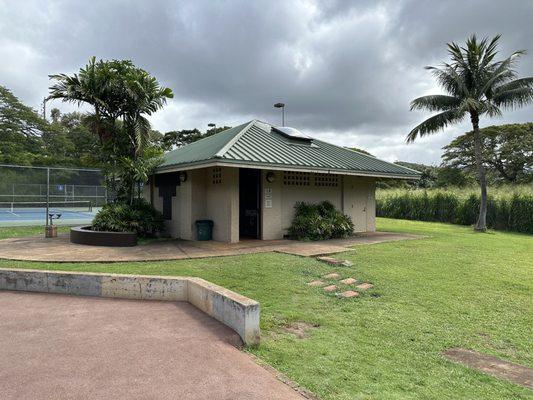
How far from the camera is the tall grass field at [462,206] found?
18734 millimetres

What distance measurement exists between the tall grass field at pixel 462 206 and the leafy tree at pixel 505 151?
10.7 m

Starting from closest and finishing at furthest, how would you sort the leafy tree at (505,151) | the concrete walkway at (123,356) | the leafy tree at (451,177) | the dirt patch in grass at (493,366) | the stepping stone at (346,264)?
the concrete walkway at (123,356) < the dirt patch in grass at (493,366) < the stepping stone at (346,264) < the leafy tree at (505,151) < the leafy tree at (451,177)

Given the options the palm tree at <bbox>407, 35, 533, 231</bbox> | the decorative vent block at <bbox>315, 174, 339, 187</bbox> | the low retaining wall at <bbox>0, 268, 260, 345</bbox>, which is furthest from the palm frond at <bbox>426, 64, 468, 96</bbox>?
the low retaining wall at <bbox>0, 268, 260, 345</bbox>

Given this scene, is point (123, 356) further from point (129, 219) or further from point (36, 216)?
point (36, 216)

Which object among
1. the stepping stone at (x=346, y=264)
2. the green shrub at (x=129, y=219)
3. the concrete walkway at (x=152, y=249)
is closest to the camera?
the stepping stone at (x=346, y=264)

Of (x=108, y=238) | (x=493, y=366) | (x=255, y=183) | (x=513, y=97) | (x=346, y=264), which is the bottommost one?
(x=493, y=366)

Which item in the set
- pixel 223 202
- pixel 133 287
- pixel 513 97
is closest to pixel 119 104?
pixel 223 202

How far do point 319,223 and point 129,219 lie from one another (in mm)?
5595

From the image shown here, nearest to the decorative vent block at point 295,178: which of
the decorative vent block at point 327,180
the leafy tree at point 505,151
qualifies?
the decorative vent block at point 327,180

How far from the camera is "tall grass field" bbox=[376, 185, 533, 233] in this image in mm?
18734

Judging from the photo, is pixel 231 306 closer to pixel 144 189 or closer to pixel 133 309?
pixel 133 309

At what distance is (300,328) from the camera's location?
431 centimetres

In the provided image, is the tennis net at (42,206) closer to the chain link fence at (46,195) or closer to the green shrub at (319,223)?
the chain link fence at (46,195)

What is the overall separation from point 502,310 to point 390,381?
2.93 meters
